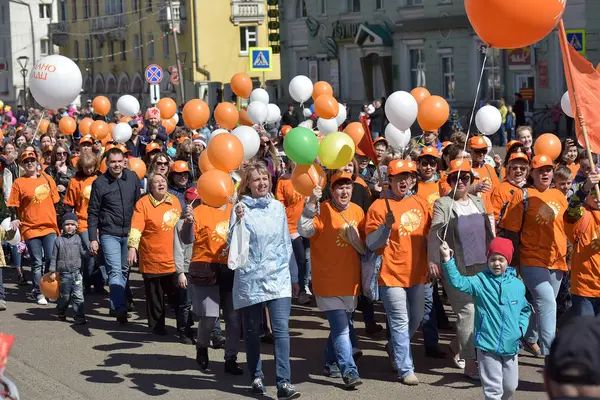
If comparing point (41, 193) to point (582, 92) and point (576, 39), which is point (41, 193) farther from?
point (576, 39)

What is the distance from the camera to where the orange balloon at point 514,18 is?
26.5 ft

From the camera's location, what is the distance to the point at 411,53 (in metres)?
43.9

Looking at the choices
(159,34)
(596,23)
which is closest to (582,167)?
(596,23)

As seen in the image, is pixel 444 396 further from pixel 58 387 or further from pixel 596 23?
pixel 596 23

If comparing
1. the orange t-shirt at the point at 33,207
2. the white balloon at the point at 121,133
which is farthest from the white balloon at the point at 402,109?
the white balloon at the point at 121,133

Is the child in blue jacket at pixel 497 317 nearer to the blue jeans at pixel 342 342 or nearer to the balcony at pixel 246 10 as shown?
the blue jeans at pixel 342 342

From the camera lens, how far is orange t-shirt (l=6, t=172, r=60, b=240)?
12969mm

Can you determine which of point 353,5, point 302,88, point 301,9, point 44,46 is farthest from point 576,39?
point 44,46

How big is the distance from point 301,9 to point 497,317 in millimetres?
45470

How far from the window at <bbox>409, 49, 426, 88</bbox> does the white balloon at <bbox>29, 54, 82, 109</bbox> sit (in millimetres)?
31444

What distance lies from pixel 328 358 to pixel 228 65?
2181 inches

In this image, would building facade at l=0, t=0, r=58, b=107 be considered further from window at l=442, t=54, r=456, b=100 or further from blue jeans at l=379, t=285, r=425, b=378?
blue jeans at l=379, t=285, r=425, b=378

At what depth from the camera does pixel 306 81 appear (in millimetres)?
16188

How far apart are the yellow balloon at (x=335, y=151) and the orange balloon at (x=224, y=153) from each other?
2.13 feet
